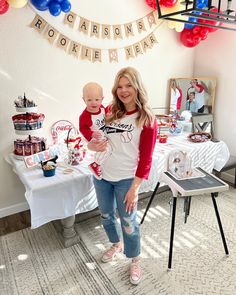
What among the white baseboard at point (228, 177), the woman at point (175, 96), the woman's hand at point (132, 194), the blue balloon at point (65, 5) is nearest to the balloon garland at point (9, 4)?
the blue balloon at point (65, 5)

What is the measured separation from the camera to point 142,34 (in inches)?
106

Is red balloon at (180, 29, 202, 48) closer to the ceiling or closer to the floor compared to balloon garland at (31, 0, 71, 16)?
closer to the floor

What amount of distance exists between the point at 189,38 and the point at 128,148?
2.05 m

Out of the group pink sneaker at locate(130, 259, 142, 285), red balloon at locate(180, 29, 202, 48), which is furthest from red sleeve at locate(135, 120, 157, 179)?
red balloon at locate(180, 29, 202, 48)

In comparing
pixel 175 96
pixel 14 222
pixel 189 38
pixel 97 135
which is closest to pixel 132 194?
pixel 97 135

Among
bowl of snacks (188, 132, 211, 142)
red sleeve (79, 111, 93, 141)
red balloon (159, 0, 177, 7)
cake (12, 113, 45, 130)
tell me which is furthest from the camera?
bowl of snacks (188, 132, 211, 142)

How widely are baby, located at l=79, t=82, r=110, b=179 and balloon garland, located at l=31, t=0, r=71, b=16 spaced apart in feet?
3.35

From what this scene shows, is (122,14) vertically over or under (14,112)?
over

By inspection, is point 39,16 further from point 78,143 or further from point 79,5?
point 78,143

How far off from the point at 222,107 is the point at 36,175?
2.32 metres

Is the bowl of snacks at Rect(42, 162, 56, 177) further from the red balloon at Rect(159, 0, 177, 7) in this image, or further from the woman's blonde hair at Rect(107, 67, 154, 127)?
the red balloon at Rect(159, 0, 177, 7)

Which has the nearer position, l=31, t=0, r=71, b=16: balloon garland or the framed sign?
l=31, t=0, r=71, b=16: balloon garland

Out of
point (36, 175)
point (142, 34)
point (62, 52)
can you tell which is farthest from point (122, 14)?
point (36, 175)

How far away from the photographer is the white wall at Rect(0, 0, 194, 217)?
2.07 meters
